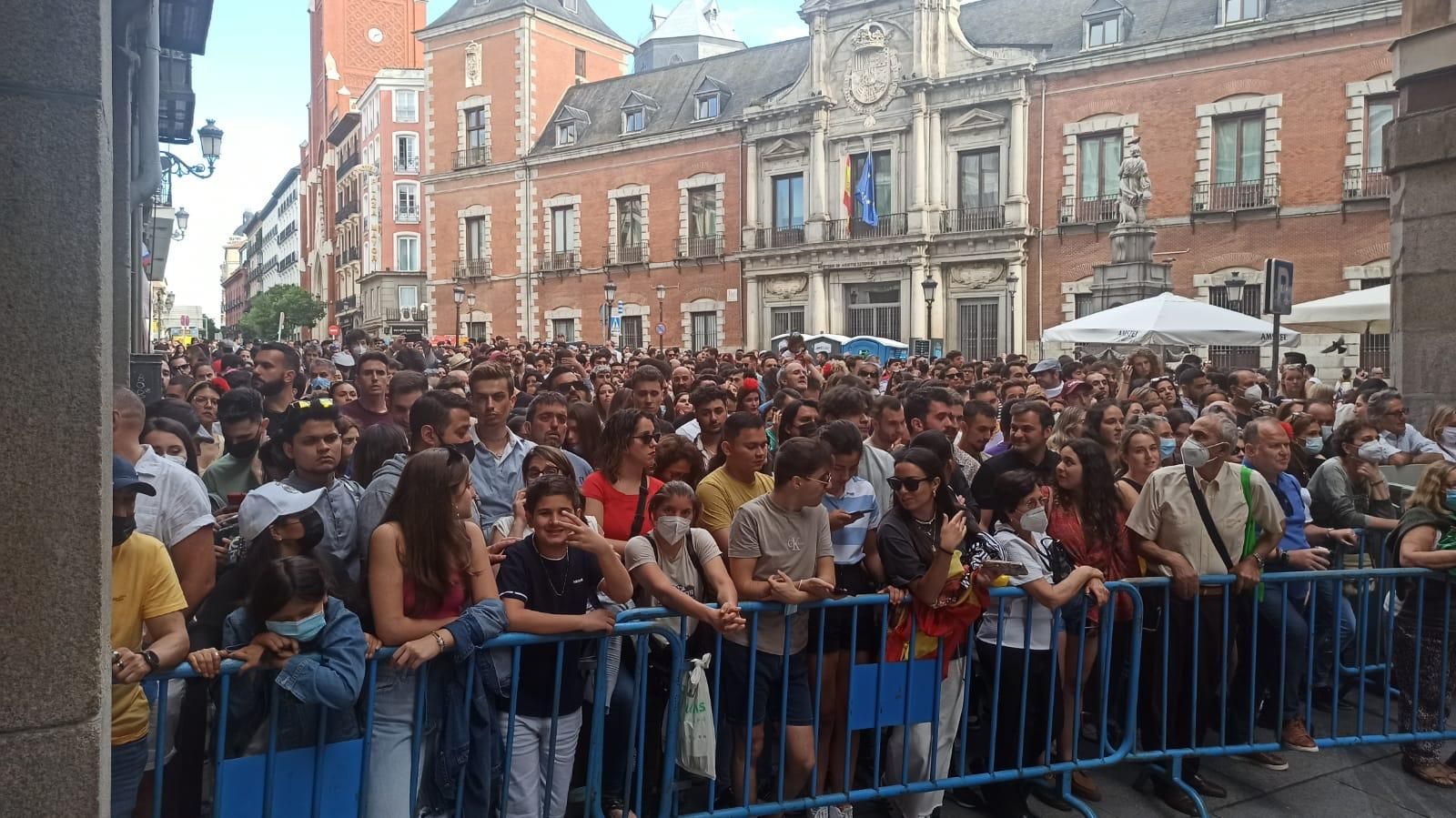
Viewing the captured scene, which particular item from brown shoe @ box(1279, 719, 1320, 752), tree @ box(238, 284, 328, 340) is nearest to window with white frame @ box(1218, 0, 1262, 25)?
brown shoe @ box(1279, 719, 1320, 752)

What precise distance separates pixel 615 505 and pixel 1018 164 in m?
28.1

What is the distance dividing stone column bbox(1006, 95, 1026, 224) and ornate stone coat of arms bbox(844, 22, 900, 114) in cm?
393

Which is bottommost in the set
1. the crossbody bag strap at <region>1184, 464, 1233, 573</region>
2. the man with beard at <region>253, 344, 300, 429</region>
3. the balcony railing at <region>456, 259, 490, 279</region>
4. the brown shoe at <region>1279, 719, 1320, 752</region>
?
the brown shoe at <region>1279, 719, 1320, 752</region>

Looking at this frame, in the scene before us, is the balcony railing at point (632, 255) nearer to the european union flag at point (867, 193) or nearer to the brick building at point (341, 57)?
the european union flag at point (867, 193)

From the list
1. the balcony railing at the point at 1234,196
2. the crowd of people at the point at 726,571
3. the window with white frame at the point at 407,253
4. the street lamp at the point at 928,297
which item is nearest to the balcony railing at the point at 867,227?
the street lamp at the point at 928,297

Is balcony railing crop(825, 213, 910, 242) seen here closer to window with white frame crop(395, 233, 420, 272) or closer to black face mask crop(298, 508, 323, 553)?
window with white frame crop(395, 233, 420, 272)

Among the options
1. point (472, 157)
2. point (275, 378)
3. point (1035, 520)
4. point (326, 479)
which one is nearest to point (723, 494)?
point (1035, 520)

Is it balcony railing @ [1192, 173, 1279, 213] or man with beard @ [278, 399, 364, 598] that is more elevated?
balcony railing @ [1192, 173, 1279, 213]

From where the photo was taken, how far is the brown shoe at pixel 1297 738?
17.1 feet

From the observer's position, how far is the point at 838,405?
6324 millimetres

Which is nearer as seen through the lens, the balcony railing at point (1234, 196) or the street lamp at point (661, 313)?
the balcony railing at point (1234, 196)

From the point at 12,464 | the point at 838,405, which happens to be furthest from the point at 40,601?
the point at 838,405

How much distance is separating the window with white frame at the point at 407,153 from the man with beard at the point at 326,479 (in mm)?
53191

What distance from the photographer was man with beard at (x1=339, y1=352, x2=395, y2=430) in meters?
6.96
